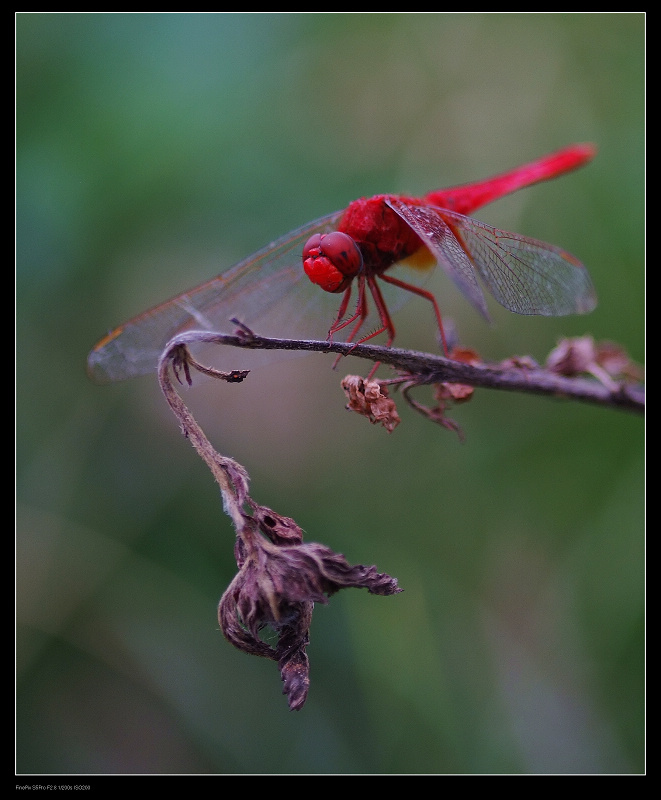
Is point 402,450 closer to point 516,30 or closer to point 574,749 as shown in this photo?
point 574,749

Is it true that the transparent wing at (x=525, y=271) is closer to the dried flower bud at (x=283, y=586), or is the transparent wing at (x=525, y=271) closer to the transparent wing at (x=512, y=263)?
the transparent wing at (x=512, y=263)

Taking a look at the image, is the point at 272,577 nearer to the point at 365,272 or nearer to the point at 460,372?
the point at 460,372

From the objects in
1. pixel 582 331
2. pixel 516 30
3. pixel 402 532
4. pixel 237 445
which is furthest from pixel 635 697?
pixel 516 30

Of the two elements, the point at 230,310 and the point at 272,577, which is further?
the point at 230,310

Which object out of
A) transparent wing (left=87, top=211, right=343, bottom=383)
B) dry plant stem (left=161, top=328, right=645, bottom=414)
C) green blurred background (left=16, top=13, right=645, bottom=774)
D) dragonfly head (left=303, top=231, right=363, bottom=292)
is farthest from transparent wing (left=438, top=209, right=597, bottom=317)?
green blurred background (left=16, top=13, right=645, bottom=774)

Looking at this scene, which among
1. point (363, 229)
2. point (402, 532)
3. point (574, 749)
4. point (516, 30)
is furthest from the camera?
point (516, 30)

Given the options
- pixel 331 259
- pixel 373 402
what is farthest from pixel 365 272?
pixel 373 402

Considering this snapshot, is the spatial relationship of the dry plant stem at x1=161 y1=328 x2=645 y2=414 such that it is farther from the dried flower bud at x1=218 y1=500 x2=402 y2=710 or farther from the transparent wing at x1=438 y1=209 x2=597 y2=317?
the dried flower bud at x1=218 y1=500 x2=402 y2=710
